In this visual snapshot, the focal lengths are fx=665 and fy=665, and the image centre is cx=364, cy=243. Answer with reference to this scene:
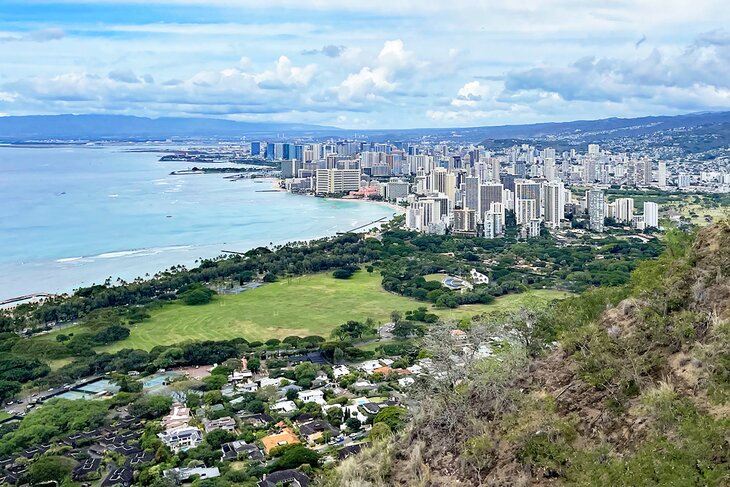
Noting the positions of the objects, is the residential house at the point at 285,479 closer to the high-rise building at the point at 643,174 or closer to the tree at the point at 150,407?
the tree at the point at 150,407

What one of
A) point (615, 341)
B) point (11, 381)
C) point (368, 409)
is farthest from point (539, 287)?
point (615, 341)

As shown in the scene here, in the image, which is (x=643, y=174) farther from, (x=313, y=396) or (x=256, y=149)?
(x=256, y=149)

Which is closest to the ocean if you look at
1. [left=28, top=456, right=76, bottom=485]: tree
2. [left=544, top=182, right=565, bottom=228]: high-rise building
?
[left=544, top=182, right=565, bottom=228]: high-rise building

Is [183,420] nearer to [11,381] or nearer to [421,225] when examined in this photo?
[11,381]

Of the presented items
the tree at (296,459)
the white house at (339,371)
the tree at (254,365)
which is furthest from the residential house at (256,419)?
the tree at (254,365)

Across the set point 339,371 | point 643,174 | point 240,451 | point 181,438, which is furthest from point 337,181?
point 240,451
